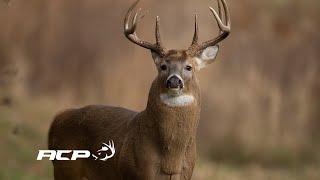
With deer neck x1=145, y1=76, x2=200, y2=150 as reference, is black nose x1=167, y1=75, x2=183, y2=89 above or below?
above

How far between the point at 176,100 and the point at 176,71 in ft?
0.84

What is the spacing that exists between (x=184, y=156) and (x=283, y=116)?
6273mm

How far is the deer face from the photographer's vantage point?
1239 centimetres

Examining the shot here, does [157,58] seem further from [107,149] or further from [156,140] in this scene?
[107,149]

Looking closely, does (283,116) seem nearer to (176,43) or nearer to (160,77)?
(176,43)

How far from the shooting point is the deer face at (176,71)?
488 inches

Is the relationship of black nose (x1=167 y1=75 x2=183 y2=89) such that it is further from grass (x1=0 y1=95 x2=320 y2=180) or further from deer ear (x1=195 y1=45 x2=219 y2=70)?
grass (x1=0 y1=95 x2=320 y2=180)

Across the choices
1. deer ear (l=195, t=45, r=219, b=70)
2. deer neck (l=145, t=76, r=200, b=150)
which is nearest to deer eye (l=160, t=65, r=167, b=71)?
deer neck (l=145, t=76, r=200, b=150)

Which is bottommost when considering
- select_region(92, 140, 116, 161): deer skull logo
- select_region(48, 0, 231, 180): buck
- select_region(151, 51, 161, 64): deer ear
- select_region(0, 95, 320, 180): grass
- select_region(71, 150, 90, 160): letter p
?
select_region(0, 95, 320, 180): grass

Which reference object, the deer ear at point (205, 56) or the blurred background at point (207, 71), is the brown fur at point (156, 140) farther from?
the blurred background at point (207, 71)

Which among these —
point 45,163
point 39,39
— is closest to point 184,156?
point 45,163

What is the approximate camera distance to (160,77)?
497 inches

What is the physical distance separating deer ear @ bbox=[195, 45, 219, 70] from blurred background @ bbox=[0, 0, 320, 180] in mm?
5186

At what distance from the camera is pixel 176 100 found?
1255cm
